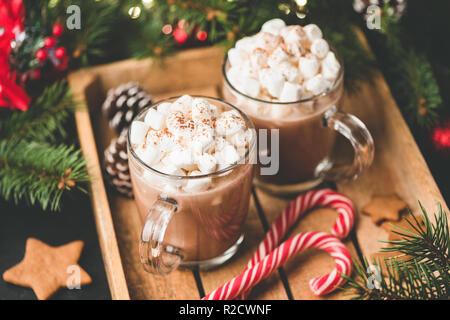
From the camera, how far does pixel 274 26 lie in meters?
1.27

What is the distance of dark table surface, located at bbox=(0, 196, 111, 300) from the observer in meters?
1.19

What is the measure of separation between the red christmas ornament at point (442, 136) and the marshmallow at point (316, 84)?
1.16 feet

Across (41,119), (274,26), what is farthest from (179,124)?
(41,119)

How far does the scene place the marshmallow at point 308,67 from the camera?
1184 mm

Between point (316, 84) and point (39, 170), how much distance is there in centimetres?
70

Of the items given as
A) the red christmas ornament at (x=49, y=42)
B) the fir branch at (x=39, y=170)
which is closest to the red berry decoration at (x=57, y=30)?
the red christmas ornament at (x=49, y=42)

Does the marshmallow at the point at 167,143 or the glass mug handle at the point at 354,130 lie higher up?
the marshmallow at the point at 167,143

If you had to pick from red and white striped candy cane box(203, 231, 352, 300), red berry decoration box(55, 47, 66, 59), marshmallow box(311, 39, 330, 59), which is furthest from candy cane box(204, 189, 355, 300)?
red berry decoration box(55, 47, 66, 59)

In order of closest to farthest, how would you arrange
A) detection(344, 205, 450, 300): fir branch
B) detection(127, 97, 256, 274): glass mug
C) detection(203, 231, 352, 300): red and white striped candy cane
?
detection(344, 205, 450, 300): fir branch
detection(127, 97, 256, 274): glass mug
detection(203, 231, 352, 300): red and white striped candy cane

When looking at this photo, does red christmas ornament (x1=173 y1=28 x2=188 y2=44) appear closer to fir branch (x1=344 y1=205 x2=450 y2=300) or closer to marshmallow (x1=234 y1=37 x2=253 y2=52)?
marshmallow (x1=234 y1=37 x2=253 y2=52)

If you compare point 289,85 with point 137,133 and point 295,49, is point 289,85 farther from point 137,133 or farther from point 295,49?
point 137,133

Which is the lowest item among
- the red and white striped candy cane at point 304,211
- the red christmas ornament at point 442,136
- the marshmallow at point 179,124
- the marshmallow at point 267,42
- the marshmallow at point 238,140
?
the red and white striped candy cane at point 304,211

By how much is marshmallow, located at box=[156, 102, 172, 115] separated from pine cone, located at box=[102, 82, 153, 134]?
284 millimetres

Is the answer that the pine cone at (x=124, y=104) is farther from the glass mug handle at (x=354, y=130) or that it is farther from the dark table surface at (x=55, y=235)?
the glass mug handle at (x=354, y=130)
